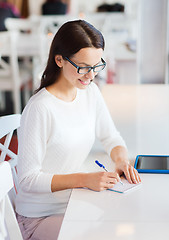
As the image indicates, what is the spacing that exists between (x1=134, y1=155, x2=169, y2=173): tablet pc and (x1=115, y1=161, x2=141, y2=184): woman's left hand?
0.04 metres

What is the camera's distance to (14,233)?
1.07m

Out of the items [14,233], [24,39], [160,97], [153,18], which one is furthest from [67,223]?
[24,39]

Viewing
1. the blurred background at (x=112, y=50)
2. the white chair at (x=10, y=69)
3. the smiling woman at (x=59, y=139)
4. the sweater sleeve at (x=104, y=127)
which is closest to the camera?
the smiling woman at (x=59, y=139)

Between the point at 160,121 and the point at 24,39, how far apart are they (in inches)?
111

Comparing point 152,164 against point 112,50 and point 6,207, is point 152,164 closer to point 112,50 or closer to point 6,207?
point 6,207

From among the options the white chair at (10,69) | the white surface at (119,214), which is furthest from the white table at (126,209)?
the white chair at (10,69)

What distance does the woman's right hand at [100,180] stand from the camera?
1.18 meters

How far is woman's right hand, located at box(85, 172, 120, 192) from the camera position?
118cm

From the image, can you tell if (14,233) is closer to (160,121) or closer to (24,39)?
(160,121)

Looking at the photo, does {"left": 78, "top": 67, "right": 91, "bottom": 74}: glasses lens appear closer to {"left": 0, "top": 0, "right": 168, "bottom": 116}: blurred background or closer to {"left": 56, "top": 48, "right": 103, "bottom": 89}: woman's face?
{"left": 56, "top": 48, "right": 103, "bottom": 89}: woman's face

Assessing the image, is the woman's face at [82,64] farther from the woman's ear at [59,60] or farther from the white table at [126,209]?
the white table at [126,209]

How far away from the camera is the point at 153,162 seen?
1.39m

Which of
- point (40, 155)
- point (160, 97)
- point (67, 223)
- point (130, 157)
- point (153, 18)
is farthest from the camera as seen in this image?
point (153, 18)

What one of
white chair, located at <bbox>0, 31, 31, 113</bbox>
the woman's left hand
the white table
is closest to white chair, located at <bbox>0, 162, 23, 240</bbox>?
the white table
